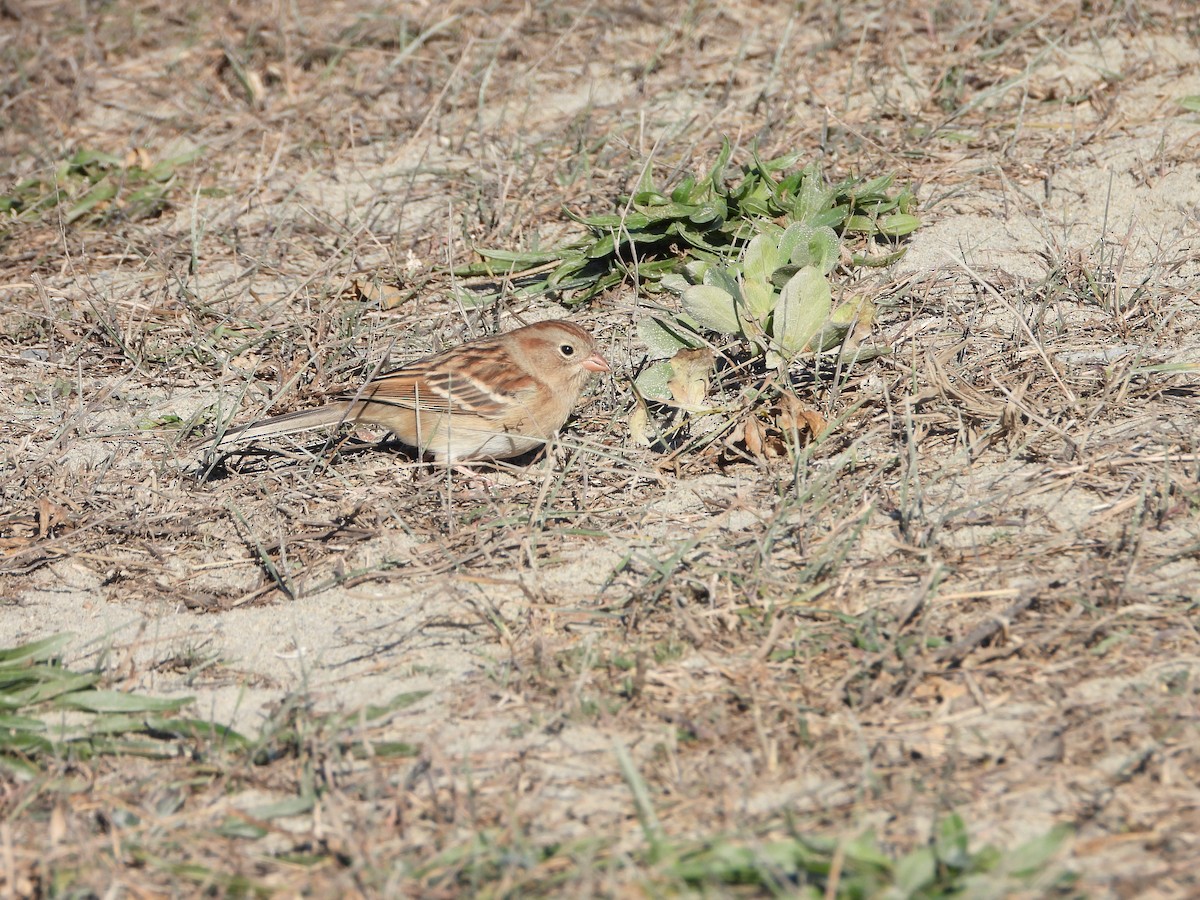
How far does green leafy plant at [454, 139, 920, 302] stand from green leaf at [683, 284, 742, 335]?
32.3 inches

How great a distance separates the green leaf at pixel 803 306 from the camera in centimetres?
451

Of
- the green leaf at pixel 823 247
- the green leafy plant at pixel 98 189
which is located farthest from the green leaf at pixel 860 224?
the green leafy plant at pixel 98 189

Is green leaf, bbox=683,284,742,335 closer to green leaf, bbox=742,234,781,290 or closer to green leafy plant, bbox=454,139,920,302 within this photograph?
green leaf, bbox=742,234,781,290

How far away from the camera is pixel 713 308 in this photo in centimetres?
465

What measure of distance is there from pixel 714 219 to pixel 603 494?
5.45 feet

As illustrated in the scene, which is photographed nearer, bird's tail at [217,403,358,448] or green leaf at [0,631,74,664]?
green leaf at [0,631,74,664]

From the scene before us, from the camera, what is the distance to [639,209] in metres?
5.84

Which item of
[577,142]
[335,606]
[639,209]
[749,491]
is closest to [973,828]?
[749,491]

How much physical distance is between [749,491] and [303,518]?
60.4 inches

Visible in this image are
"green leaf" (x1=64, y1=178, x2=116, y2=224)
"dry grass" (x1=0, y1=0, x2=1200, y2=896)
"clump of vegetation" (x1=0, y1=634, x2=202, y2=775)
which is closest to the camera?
"dry grass" (x1=0, y1=0, x2=1200, y2=896)

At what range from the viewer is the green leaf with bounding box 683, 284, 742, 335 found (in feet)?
15.2

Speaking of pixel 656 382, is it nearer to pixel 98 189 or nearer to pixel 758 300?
pixel 758 300

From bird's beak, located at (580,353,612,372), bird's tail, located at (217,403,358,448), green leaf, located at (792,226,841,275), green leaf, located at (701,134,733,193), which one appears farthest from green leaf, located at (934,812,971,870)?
green leaf, located at (701,134,733,193)

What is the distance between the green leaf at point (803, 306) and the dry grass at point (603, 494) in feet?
0.99
